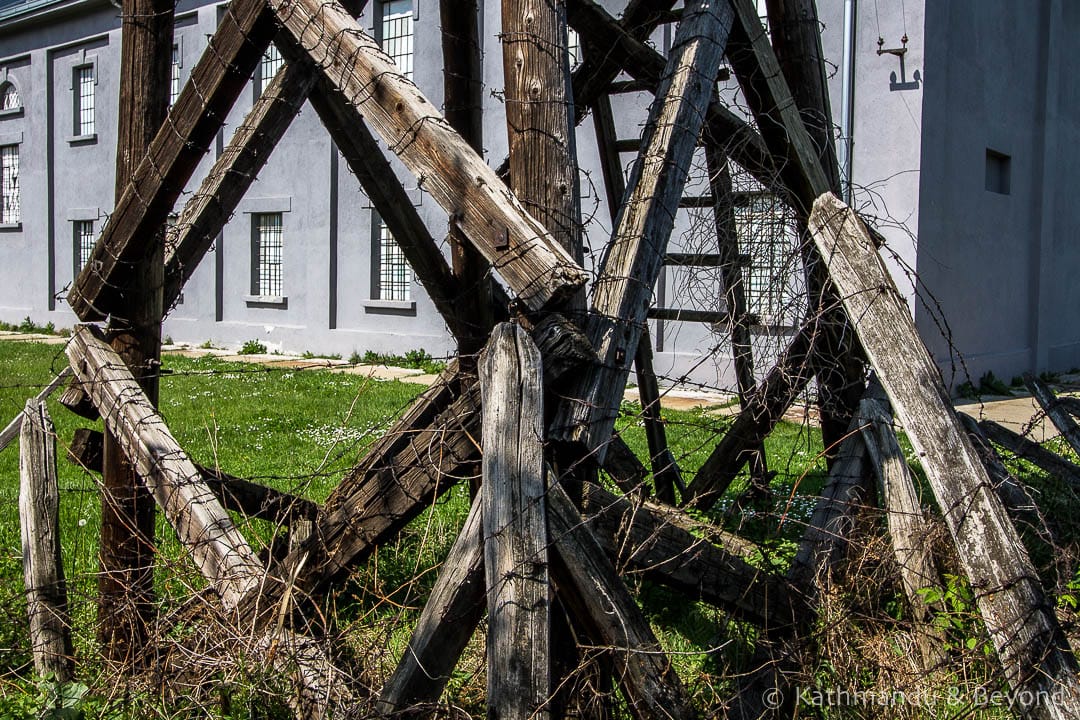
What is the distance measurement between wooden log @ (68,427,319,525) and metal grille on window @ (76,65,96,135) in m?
19.6

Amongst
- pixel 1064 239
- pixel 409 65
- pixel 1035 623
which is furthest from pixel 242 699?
pixel 1064 239

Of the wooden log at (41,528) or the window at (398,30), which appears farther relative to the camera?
the window at (398,30)

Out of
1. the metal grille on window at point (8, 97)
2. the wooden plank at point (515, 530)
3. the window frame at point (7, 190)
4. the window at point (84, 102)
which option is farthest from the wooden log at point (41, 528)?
the metal grille on window at point (8, 97)

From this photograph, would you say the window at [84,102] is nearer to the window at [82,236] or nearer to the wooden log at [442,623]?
the window at [82,236]

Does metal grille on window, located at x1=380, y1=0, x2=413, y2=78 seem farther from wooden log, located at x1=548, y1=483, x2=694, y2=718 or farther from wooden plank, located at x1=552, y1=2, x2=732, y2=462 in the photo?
wooden log, located at x1=548, y1=483, x2=694, y2=718

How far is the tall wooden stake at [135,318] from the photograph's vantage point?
4023 mm

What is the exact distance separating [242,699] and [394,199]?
90.9 inches

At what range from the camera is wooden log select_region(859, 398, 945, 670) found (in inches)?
138

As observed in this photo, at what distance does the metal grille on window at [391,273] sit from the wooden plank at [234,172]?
1246 centimetres

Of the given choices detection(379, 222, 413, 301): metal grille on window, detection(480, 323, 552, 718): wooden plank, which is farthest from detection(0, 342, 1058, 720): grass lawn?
detection(379, 222, 413, 301): metal grille on window

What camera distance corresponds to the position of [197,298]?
19.7 meters

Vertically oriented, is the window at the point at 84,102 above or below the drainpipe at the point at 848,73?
above

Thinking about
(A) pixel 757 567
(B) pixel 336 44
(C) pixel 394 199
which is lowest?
(A) pixel 757 567

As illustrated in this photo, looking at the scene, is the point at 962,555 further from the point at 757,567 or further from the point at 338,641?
the point at 338,641
